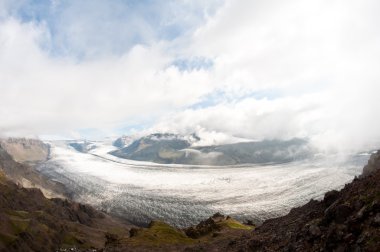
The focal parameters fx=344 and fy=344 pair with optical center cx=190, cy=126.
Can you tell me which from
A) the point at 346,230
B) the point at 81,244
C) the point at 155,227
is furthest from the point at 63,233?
the point at 346,230

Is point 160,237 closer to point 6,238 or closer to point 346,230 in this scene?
point 346,230

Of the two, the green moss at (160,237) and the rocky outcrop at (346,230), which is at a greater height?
the rocky outcrop at (346,230)

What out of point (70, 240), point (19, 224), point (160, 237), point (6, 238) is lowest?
point (70, 240)

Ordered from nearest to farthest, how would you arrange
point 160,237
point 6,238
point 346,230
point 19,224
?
point 346,230, point 160,237, point 6,238, point 19,224

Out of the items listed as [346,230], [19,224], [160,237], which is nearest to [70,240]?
[19,224]

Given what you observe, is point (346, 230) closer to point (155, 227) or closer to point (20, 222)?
point (155, 227)

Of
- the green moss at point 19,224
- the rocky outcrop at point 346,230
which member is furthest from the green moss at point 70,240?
the rocky outcrop at point 346,230

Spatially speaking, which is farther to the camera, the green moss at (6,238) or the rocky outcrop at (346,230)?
the green moss at (6,238)

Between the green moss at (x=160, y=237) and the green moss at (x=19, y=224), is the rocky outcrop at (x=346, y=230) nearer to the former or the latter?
the green moss at (x=160, y=237)

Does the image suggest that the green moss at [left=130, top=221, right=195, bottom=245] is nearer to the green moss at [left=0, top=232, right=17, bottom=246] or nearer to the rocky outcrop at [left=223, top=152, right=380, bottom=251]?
the rocky outcrop at [left=223, top=152, right=380, bottom=251]

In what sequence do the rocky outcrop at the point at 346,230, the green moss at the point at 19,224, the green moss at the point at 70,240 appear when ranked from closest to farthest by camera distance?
1. the rocky outcrop at the point at 346,230
2. the green moss at the point at 19,224
3. the green moss at the point at 70,240

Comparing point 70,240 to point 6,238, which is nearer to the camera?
point 6,238

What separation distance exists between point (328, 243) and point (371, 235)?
387 cm

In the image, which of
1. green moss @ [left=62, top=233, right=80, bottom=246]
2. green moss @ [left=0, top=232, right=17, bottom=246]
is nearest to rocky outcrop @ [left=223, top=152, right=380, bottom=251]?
green moss @ [left=0, top=232, right=17, bottom=246]
